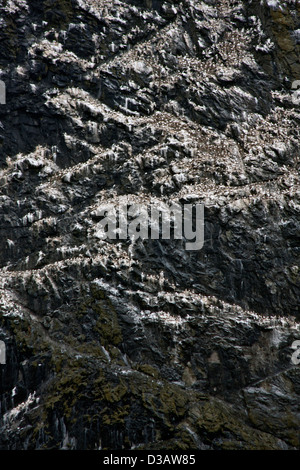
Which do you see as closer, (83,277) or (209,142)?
(83,277)

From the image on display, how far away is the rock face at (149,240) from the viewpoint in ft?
91.4

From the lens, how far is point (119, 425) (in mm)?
27047

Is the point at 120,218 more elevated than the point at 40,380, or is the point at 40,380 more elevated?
the point at 120,218

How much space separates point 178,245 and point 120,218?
599cm

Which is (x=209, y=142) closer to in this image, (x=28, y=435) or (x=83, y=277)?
(x=83, y=277)

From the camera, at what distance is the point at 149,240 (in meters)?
33.3

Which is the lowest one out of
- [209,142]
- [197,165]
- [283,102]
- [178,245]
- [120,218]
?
[178,245]

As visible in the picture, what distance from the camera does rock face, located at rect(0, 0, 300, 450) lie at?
2784cm
